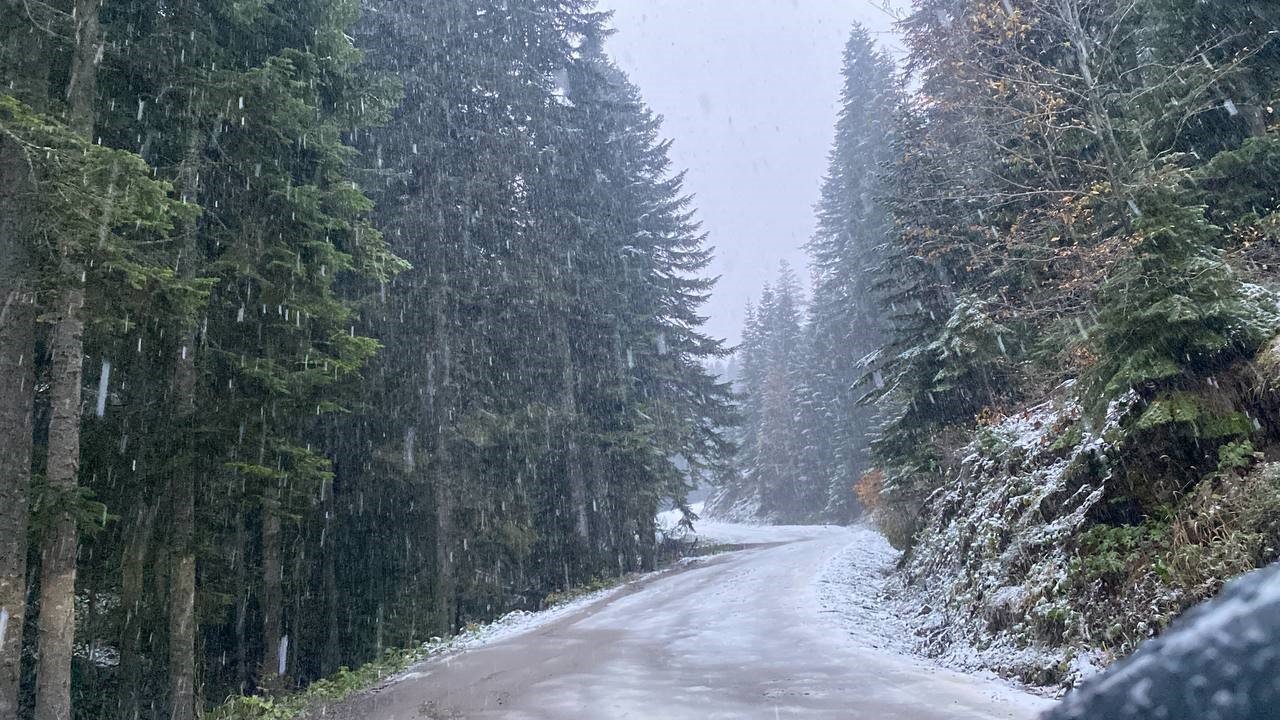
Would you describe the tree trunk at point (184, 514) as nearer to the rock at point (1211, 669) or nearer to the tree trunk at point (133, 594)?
the tree trunk at point (133, 594)

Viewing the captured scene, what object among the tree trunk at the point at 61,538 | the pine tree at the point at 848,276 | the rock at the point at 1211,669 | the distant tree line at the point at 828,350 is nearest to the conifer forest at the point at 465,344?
the tree trunk at the point at 61,538

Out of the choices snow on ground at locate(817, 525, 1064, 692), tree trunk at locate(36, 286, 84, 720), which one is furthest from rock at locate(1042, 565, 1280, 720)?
tree trunk at locate(36, 286, 84, 720)

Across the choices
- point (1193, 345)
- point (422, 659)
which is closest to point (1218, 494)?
point (1193, 345)

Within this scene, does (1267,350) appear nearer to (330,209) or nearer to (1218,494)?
(1218,494)

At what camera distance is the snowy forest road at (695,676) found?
773 centimetres

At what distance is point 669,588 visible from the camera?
781 inches

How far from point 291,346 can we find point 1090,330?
11.6 meters

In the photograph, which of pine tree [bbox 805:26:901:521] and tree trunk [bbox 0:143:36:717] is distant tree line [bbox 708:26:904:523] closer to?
pine tree [bbox 805:26:901:521]

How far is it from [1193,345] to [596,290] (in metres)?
21.5

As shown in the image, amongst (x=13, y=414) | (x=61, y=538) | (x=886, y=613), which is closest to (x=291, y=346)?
(x=13, y=414)

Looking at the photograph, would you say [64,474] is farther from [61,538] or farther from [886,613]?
[886,613]

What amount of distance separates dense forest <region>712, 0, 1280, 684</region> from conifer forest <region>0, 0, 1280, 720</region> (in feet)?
0.19

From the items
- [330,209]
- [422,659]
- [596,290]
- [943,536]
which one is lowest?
[422,659]

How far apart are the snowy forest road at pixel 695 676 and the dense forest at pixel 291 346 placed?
3878mm
